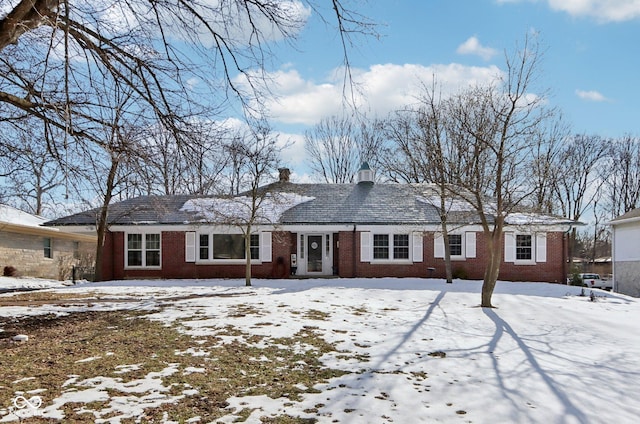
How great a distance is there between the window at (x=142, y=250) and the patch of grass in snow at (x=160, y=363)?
475 inches

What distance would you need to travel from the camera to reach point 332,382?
228 inches

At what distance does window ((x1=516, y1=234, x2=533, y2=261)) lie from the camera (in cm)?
2112

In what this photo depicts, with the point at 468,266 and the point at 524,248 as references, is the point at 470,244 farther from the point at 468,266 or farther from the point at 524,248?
the point at 524,248

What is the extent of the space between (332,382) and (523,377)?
2732 millimetres

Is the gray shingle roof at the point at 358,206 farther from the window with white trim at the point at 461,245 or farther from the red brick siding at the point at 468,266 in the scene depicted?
the window with white trim at the point at 461,245

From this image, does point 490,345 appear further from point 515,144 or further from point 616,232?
point 616,232

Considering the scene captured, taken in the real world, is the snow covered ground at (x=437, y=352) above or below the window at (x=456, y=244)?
below

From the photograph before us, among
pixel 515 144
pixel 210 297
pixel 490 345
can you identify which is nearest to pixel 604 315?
pixel 515 144

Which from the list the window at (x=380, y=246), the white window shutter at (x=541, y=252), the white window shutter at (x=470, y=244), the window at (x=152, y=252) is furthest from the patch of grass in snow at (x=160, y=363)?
the white window shutter at (x=541, y=252)

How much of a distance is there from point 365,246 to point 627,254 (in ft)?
44.5

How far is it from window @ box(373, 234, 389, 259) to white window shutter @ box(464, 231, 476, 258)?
3.53 metres

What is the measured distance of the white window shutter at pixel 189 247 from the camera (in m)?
20.9

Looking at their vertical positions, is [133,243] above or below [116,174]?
below

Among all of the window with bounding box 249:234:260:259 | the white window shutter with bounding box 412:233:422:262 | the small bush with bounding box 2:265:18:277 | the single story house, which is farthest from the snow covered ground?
the small bush with bounding box 2:265:18:277
